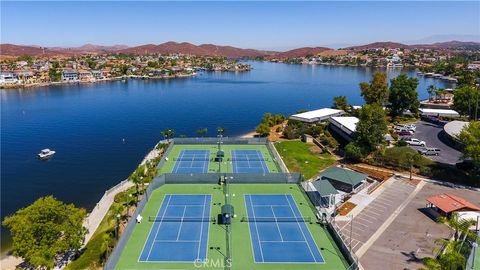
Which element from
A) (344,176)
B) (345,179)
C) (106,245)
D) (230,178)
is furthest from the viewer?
(344,176)

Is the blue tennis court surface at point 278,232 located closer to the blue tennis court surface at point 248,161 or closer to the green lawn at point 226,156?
the blue tennis court surface at point 248,161

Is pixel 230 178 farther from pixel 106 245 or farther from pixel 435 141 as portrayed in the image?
pixel 435 141

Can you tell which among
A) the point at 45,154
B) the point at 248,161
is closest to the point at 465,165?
the point at 248,161

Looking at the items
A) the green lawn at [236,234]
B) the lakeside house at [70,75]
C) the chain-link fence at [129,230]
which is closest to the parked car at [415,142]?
the green lawn at [236,234]

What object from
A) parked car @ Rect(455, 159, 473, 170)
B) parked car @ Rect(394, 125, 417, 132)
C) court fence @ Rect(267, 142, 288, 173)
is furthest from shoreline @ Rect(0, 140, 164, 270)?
parked car @ Rect(394, 125, 417, 132)

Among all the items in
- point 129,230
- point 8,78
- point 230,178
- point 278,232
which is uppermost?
point 8,78

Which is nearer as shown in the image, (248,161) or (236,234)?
(236,234)
